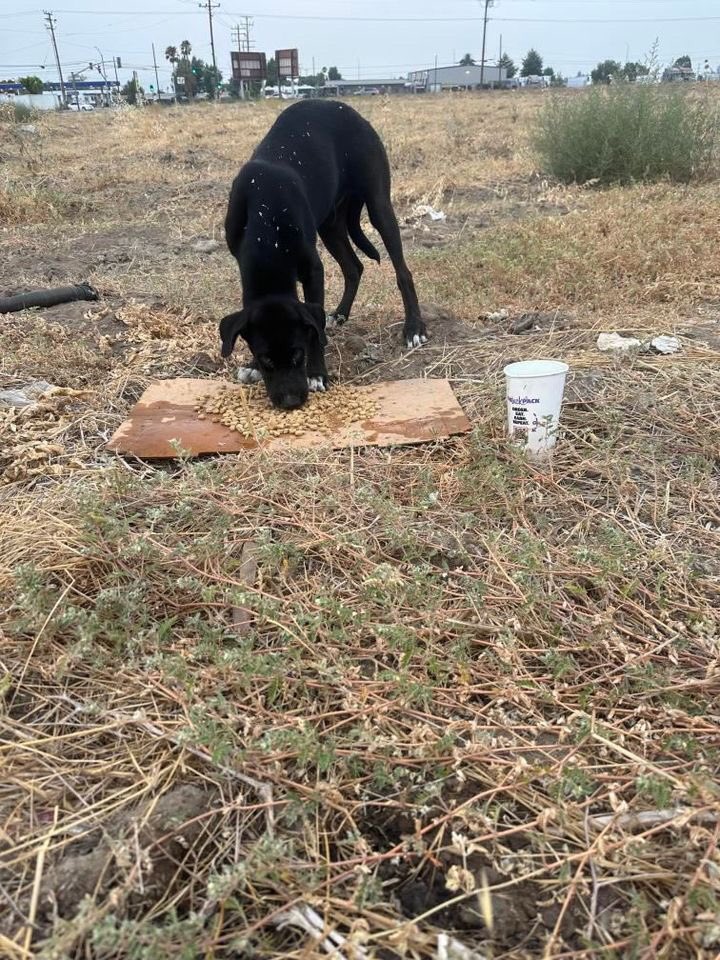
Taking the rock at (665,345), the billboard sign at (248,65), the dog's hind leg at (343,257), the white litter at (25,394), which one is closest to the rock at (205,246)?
the dog's hind leg at (343,257)

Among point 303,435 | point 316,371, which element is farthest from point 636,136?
point 303,435

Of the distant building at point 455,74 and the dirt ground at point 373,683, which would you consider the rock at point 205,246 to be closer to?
the dirt ground at point 373,683

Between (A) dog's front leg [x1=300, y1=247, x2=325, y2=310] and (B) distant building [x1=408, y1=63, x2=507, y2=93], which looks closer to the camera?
(A) dog's front leg [x1=300, y1=247, x2=325, y2=310]

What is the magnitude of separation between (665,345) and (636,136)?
20.0 ft

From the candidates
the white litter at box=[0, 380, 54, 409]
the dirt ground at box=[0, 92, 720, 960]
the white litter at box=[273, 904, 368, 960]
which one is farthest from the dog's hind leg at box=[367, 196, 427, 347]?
the white litter at box=[273, 904, 368, 960]

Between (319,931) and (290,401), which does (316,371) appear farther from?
(319,931)

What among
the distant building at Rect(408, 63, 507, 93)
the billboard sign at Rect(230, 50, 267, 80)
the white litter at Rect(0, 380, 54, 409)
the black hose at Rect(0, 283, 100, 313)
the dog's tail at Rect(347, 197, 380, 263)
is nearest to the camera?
the white litter at Rect(0, 380, 54, 409)

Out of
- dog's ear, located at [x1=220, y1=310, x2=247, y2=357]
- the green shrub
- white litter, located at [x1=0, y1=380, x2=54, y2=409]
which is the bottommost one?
white litter, located at [x1=0, y1=380, x2=54, y2=409]

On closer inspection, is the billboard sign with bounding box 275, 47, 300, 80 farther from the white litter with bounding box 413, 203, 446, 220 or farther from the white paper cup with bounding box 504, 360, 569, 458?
the white paper cup with bounding box 504, 360, 569, 458

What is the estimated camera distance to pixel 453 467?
2.84 m

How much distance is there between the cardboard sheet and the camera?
307 centimetres

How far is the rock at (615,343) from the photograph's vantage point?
12.4ft

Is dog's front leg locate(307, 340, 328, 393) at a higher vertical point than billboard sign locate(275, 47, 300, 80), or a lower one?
lower

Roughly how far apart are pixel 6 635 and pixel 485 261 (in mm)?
4670
